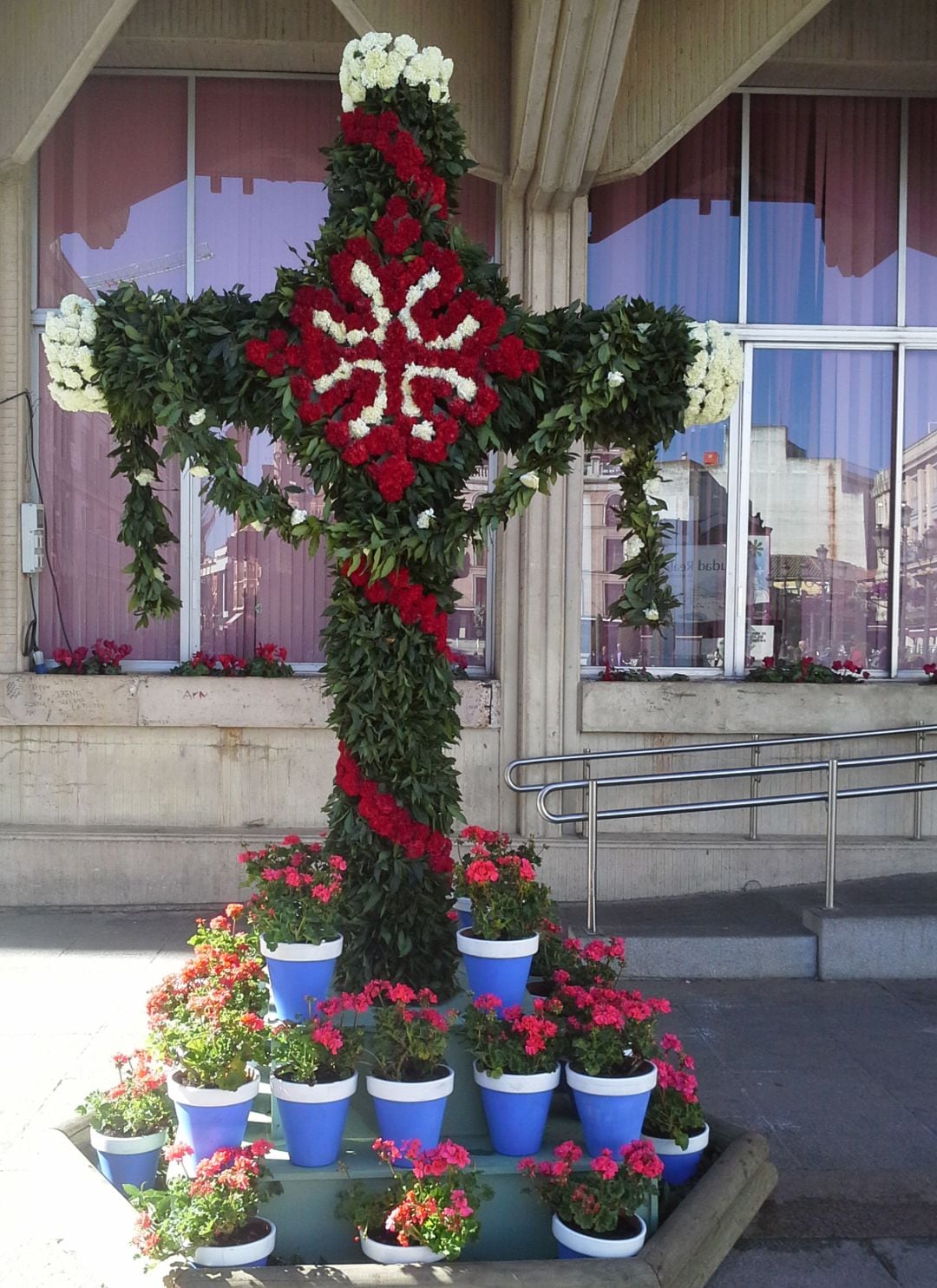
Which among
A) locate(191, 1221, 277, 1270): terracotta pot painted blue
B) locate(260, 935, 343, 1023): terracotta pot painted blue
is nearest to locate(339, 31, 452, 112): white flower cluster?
locate(260, 935, 343, 1023): terracotta pot painted blue

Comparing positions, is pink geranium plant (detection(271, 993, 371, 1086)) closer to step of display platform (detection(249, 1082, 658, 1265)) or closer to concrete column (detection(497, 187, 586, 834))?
step of display platform (detection(249, 1082, 658, 1265))

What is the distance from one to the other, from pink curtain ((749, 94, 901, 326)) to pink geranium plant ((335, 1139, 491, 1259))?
6402 millimetres

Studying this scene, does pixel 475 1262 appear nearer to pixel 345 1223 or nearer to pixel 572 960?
pixel 345 1223

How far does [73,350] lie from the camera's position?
3713 mm

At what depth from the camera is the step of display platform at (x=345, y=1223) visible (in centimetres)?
327

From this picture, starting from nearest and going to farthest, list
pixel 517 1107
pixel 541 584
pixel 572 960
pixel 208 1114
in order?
pixel 208 1114 → pixel 517 1107 → pixel 572 960 → pixel 541 584

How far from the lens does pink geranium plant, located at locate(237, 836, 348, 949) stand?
3582 mm

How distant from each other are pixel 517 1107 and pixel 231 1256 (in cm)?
89

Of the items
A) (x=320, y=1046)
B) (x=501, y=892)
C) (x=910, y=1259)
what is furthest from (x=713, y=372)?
(x=910, y=1259)

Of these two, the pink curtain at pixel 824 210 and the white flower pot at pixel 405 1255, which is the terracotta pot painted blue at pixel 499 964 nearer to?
the white flower pot at pixel 405 1255

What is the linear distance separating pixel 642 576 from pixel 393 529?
95 centimetres

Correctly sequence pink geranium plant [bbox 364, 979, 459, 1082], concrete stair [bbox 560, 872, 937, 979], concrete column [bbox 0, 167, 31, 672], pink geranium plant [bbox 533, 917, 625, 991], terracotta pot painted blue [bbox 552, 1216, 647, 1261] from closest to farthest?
1. terracotta pot painted blue [bbox 552, 1216, 647, 1261]
2. pink geranium plant [bbox 364, 979, 459, 1082]
3. pink geranium plant [bbox 533, 917, 625, 991]
4. concrete stair [bbox 560, 872, 937, 979]
5. concrete column [bbox 0, 167, 31, 672]

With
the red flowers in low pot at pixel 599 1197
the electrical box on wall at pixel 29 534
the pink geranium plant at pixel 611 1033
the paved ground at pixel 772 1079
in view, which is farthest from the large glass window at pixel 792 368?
the red flowers in low pot at pixel 599 1197

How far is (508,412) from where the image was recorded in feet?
12.6
